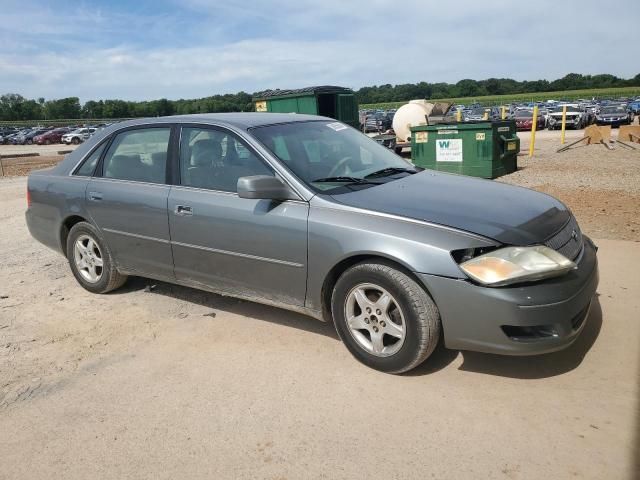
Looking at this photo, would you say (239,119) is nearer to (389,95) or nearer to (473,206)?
(473,206)

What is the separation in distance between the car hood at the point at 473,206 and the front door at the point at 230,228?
491 millimetres

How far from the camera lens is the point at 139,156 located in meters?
4.57

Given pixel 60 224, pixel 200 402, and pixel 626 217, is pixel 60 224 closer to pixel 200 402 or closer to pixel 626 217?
pixel 200 402

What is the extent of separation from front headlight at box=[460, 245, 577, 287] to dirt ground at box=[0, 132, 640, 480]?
68cm

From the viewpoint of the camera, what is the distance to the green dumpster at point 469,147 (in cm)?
1152

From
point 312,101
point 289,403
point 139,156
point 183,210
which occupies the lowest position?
point 289,403

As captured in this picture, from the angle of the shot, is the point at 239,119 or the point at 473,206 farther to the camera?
the point at 239,119

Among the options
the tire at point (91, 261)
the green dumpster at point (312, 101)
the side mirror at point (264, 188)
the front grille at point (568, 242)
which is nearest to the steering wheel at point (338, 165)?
the side mirror at point (264, 188)

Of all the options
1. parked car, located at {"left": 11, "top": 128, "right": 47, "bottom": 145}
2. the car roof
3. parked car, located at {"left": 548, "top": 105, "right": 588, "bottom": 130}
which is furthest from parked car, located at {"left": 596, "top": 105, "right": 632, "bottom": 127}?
parked car, located at {"left": 11, "top": 128, "right": 47, "bottom": 145}

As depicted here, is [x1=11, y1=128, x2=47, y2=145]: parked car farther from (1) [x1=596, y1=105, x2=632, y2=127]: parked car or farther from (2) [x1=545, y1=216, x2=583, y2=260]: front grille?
(2) [x1=545, y1=216, x2=583, y2=260]: front grille

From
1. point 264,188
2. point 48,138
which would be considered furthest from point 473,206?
point 48,138

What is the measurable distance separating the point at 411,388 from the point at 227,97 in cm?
6195

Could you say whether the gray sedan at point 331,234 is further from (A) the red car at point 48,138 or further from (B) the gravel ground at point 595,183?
(A) the red car at point 48,138

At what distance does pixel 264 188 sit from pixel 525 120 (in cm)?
3244
